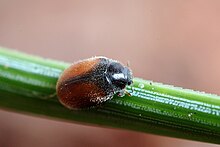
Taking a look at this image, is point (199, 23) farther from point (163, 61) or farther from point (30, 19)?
point (30, 19)

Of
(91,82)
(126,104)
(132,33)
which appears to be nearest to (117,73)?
(91,82)

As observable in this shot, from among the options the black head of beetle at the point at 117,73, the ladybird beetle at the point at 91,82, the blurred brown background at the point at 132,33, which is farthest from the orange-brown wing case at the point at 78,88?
the blurred brown background at the point at 132,33

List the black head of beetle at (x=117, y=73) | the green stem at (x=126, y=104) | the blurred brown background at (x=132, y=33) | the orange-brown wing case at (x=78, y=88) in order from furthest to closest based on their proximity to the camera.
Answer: the blurred brown background at (x=132, y=33), the black head of beetle at (x=117, y=73), the orange-brown wing case at (x=78, y=88), the green stem at (x=126, y=104)

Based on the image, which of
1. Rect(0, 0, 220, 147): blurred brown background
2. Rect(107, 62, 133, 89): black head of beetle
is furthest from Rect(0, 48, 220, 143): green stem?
Rect(0, 0, 220, 147): blurred brown background

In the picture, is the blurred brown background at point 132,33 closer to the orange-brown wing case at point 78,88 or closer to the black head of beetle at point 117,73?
the black head of beetle at point 117,73

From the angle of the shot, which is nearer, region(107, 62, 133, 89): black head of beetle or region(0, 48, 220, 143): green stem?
region(0, 48, 220, 143): green stem

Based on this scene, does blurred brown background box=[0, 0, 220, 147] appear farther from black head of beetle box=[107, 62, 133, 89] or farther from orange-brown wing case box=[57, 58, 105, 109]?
orange-brown wing case box=[57, 58, 105, 109]
